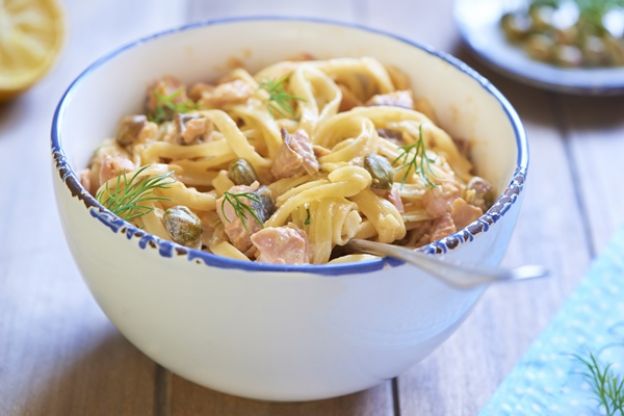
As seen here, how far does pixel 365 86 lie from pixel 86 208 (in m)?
0.89

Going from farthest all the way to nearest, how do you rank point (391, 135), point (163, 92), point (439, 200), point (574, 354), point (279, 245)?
point (163, 92) → point (391, 135) → point (574, 354) → point (439, 200) → point (279, 245)

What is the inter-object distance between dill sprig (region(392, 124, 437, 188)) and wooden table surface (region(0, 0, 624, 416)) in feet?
1.32

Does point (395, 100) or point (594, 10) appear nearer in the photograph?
point (395, 100)

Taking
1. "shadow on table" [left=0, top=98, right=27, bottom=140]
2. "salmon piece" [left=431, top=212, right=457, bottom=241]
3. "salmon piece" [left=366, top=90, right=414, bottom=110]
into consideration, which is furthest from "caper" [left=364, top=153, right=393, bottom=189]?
"shadow on table" [left=0, top=98, right=27, bottom=140]

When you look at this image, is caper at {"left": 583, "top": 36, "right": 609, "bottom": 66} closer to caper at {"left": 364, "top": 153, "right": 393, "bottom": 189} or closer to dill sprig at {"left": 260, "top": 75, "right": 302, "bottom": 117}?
dill sprig at {"left": 260, "top": 75, "right": 302, "bottom": 117}

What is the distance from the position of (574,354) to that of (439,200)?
0.45 m

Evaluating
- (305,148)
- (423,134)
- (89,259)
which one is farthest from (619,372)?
(89,259)

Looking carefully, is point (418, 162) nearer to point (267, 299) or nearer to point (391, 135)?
point (391, 135)

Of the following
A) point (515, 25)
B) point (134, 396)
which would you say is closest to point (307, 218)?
point (134, 396)

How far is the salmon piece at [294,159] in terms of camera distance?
1.63 meters

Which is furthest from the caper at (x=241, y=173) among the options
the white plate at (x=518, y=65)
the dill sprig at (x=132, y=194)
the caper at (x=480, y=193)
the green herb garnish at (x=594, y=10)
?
the green herb garnish at (x=594, y=10)

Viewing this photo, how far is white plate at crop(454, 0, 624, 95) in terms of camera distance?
2.71m

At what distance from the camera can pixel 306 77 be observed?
1.97 m

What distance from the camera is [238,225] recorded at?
1.53 m
